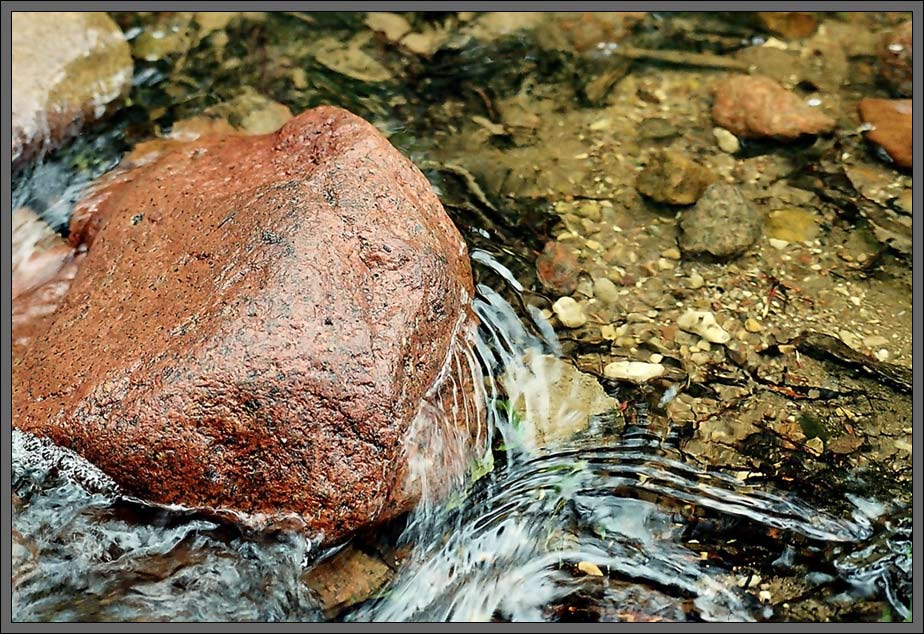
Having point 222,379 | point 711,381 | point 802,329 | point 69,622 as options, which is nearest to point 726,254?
point 802,329

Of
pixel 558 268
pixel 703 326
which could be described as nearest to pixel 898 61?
pixel 703 326

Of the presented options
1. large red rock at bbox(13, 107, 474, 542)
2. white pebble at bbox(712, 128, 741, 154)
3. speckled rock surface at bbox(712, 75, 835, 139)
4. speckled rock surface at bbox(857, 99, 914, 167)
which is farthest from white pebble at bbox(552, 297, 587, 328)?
speckled rock surface at bbox(857, 99, 914, 167)

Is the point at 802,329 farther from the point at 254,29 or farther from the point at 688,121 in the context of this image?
the point at 254,29

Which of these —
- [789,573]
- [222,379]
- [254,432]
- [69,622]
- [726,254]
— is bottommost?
[789,573]

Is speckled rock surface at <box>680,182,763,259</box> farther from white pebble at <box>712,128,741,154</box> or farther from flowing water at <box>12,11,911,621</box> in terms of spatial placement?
flowing water at <box>12,11,911,621</box>

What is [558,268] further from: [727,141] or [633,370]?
[727,141]
